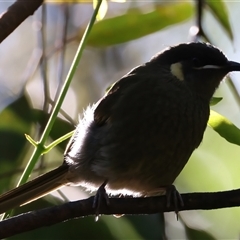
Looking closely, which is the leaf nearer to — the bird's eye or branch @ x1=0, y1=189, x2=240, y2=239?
branch @ x1=0, y1=189, x2=240, y2=239

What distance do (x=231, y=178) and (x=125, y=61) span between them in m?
1.18

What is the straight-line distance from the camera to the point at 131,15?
2289mm

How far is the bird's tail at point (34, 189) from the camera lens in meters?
1.83

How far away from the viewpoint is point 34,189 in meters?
1.93

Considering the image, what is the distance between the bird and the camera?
72.7 inches

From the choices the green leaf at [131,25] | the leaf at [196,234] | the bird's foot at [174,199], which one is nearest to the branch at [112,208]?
the bird's foot at [174,199]

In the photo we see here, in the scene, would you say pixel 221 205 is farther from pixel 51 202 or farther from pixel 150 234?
pixel 51 202

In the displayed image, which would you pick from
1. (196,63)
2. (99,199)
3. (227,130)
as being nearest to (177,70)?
(196,63)

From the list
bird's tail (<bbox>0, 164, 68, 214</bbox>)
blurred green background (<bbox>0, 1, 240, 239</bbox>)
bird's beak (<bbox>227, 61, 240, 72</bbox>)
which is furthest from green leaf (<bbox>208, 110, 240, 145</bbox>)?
bird's tail (<bbox>0, 164, 68, 214</bbox>)

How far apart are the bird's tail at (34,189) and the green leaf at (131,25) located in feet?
1.56

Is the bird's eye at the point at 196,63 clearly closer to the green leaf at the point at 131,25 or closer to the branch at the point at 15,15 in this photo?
the green leaf at the point at 131,25

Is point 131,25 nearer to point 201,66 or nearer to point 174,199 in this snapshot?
point 201,66

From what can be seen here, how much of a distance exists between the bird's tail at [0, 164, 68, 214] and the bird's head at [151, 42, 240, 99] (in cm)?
49

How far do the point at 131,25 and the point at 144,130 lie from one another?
536 millimetres
